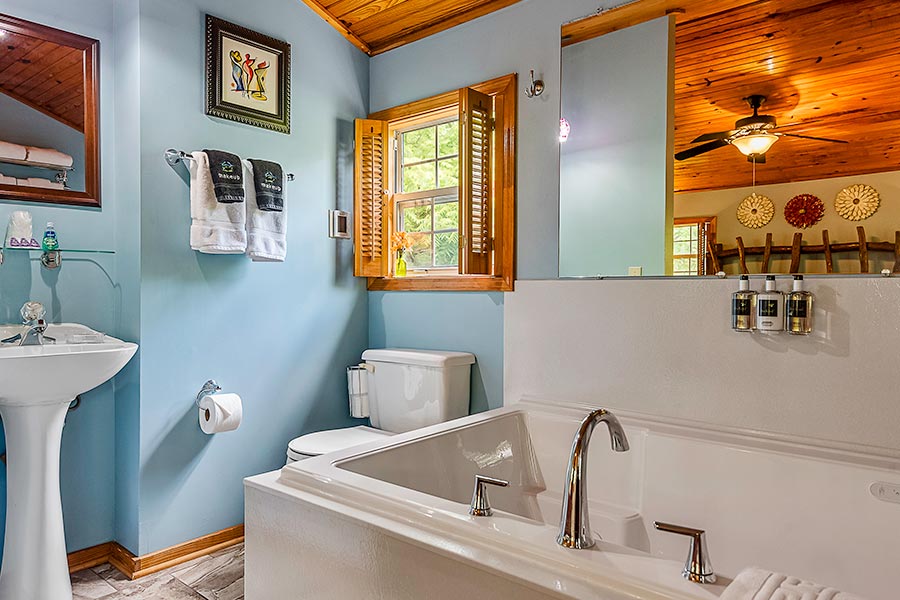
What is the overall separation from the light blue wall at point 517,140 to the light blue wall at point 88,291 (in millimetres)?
1290

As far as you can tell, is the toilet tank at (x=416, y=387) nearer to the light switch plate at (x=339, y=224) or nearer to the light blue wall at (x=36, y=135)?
the light switch plate at (x=339, y=224)

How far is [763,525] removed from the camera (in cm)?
183

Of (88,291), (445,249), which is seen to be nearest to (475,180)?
(445,249)

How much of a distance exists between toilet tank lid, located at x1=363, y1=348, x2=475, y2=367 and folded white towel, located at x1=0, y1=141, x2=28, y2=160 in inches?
63.6

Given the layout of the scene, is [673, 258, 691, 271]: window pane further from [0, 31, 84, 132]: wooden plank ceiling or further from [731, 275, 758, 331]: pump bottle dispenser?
[0, 31, 84, 132]: wooden plank ceiling

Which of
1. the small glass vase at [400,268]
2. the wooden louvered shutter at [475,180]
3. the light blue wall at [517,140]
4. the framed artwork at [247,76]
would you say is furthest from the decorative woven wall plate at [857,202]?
the framed artwork at [247,76]

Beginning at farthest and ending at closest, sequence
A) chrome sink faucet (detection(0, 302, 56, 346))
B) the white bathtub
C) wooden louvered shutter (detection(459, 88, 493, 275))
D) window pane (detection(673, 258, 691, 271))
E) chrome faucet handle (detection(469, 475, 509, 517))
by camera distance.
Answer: wooden louvered shutter (detection(459, 88, 493, 275))
chrome sink faucet (detection(0, 302, 56, 346))
window pane (detection(673, 258, 691, 271))
chrome faucet handle (detection(469, 475, 509, 517))
the white bathtub

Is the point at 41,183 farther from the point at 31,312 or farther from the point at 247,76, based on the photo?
the point at 247,76

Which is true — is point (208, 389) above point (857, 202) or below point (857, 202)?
below

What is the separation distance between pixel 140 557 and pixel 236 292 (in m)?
1.13

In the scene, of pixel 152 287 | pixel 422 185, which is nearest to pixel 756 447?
pixel 422 185

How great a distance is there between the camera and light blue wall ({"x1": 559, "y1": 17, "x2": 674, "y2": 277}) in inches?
90.6

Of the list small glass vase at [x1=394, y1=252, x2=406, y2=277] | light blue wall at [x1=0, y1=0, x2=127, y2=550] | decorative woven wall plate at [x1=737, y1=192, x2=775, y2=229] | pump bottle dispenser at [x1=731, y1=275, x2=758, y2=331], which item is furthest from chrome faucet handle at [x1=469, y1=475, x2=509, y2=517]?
small glass vase at [x1=394, y1=252, x2=406, y2=277]

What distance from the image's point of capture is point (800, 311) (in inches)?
73.6
